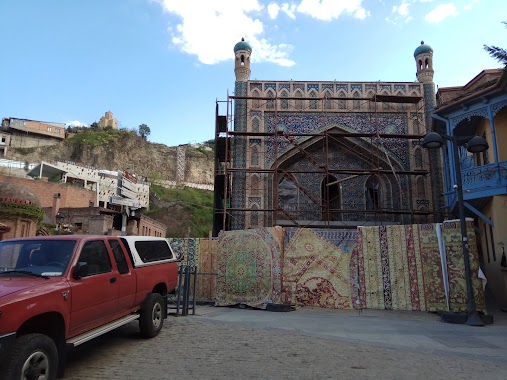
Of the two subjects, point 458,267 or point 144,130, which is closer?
point 458,267

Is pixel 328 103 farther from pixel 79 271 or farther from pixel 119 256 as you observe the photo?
pixel 79 271

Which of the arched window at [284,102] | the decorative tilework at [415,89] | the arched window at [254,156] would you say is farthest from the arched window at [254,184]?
the decorative tilework at [415,89]

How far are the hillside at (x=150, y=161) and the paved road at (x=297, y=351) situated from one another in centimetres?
4532

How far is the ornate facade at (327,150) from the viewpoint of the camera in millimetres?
19188

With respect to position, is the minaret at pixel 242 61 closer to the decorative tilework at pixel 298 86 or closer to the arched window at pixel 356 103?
the decorative tilework at pixel 298 86

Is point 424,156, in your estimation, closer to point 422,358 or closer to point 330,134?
point 330,134

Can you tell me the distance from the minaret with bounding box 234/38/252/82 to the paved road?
14.4m

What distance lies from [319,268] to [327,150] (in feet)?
30.2

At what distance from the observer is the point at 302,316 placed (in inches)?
398

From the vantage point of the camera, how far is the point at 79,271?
508 cm

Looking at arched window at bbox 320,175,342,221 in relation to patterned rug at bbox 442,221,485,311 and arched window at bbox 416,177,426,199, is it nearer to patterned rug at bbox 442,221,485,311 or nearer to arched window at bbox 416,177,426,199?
arched window at bbox 416,177,426,199

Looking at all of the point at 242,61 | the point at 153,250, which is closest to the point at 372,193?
the point at 242,61

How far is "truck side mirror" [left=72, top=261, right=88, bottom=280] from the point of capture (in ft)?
16.5

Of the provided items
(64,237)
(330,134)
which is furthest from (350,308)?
(330,134)
